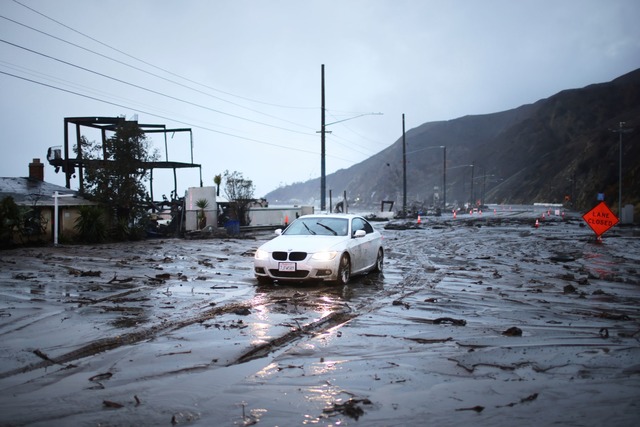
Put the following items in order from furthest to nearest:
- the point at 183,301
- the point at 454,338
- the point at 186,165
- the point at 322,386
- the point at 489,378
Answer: the point at 186,165 → the point at 183,301 → the point at 454,338 → the point at 489,378 → the point at 322,386

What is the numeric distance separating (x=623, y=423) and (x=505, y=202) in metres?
153

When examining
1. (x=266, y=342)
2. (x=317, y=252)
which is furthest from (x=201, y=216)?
(x=266, y=342)

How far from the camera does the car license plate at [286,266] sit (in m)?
10.6

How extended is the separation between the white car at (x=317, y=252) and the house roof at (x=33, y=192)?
49.9 feet

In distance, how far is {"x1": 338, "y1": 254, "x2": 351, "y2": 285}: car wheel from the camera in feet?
35.9

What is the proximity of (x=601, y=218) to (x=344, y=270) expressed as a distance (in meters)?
16.3

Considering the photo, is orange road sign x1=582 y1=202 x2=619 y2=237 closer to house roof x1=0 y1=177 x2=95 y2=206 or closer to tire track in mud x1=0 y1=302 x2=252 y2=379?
tire track in mud x1=0 y1=302 x2=252 y2=379

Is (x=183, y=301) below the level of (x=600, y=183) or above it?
below

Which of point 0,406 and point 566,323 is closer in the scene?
point 0,406

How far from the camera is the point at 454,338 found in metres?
6.63

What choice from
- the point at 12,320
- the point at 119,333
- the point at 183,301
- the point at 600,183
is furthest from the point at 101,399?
the point at 600,183

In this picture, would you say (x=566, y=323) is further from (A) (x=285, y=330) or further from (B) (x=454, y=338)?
(A) (x=285, y=330)

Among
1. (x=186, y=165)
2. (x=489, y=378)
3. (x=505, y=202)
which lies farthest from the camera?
(x=505, y=202)

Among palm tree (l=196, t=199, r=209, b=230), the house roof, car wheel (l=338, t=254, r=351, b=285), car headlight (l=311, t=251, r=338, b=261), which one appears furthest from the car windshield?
palm tree (l=196, t=199, r=209, b=230)
